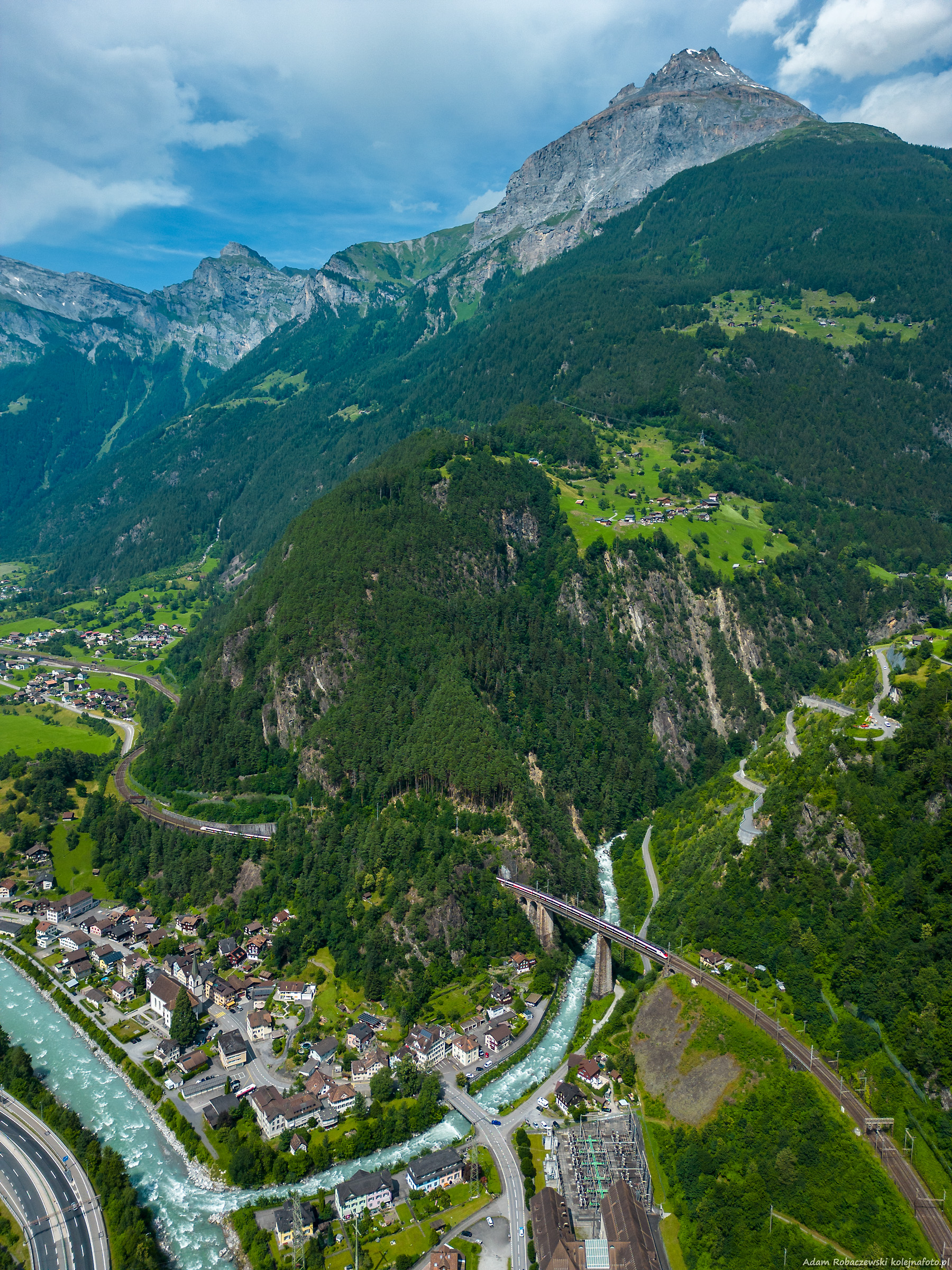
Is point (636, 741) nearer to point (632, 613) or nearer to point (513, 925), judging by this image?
point (632, 613)

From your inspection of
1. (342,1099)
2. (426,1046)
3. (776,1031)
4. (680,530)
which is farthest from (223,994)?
(680,530)

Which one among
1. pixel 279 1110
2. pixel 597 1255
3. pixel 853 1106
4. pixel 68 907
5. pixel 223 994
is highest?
pixel 68 907

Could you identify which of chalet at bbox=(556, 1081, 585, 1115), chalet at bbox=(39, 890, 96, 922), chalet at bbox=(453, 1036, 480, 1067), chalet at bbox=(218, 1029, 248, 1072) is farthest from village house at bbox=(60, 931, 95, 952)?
chalet at bbox=(556, 1081, 585, 1115)

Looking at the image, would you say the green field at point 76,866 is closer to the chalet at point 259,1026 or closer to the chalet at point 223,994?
the chalet at point 223,994

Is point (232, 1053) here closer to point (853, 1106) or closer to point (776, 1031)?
point (776, 1031)

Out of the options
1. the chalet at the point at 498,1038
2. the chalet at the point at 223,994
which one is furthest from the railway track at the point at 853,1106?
the chalet at the point at 223,994

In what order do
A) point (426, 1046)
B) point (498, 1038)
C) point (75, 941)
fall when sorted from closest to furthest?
point (426, 1046) < point (498, 1038) < point (75, 941)

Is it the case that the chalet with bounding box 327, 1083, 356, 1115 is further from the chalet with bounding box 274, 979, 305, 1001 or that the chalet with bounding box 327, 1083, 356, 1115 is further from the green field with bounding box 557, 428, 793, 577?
the green field with bounding box 557, 428, 793, 577
